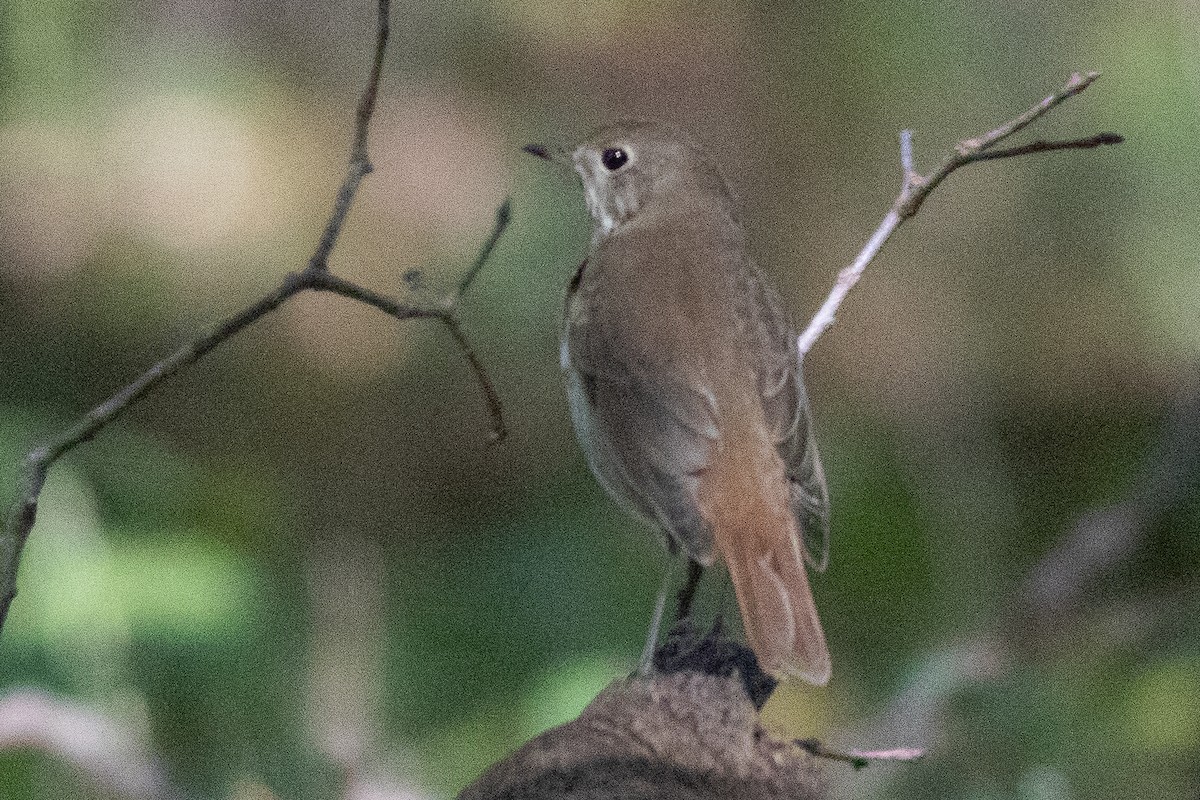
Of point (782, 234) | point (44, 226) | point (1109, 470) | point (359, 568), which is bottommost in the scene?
point (1109, 470)

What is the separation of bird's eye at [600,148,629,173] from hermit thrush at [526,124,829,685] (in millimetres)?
23

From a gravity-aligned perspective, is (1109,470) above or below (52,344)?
below

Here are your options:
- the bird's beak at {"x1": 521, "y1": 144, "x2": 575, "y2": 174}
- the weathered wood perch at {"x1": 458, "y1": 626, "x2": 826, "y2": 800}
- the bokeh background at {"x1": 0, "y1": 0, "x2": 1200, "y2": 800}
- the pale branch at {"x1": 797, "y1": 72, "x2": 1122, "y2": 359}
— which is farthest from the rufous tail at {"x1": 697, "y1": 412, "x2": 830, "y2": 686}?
the bokeh background at {"x1": 0, "y1": 0, "x2": 1200, "y2": 800}

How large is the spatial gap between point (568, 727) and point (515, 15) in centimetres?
410

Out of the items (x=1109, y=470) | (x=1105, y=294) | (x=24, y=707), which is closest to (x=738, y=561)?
(x=24, y=707)

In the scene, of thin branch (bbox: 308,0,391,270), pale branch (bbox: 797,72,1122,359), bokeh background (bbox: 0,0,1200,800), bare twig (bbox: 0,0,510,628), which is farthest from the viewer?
bokeh background (bbox: 0,0,1200,800)

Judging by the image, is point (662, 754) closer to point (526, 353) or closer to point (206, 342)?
point (206, 342)

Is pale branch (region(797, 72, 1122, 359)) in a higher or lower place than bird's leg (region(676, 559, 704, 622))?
higher

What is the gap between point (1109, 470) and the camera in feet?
17.9

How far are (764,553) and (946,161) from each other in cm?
67

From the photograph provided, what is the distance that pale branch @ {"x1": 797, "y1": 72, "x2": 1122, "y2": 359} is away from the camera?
8.13ft

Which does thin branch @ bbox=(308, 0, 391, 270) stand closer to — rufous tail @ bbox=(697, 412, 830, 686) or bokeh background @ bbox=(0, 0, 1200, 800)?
rufous tail @ bbox=(697, 412, 830, 686)

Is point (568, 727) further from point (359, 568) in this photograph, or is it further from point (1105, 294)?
point (1105, 294)

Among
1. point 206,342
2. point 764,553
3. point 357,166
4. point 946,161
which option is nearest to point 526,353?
point 764,553
